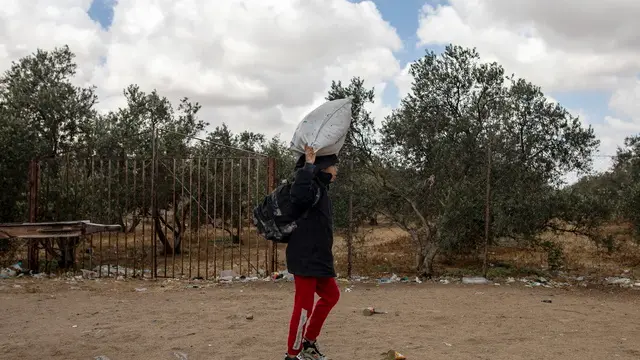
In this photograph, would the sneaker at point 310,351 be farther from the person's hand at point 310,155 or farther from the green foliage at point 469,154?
the green foliage at point 469,154

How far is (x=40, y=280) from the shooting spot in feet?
29.7

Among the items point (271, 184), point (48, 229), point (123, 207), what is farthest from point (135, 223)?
point (48, 229)

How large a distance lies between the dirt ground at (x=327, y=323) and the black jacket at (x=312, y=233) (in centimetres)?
111

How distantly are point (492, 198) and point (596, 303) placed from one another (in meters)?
2.47

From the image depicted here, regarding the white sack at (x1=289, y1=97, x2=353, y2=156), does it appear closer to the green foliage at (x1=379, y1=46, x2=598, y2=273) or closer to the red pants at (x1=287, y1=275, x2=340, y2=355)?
the red pants at (x1=287, y1=275, x2=340, y2=355)

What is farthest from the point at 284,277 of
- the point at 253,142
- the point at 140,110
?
the point at 253,142

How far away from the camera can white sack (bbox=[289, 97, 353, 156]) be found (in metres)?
3.95

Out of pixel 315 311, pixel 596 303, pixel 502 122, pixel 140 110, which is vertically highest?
pixel 140 110

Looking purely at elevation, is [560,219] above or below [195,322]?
above

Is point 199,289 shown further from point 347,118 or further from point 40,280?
point 347,118

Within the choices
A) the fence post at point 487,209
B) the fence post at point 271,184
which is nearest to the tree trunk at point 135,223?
the fence post at point 271,184

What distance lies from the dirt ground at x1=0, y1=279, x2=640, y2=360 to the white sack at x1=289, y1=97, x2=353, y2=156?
1.88 metres

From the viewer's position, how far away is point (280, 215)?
394cm

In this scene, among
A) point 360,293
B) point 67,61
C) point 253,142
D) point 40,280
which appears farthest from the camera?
point 253,142
